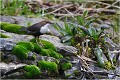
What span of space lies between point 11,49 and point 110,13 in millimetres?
4055

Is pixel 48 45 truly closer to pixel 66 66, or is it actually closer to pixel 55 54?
pixel 55 54

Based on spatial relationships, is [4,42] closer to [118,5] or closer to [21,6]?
[21,6]

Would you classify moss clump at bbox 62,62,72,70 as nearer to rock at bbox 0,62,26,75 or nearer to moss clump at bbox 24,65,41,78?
moss clump at bbox 24,65,41,78

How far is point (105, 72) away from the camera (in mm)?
4102

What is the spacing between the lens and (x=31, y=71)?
3.71 metres

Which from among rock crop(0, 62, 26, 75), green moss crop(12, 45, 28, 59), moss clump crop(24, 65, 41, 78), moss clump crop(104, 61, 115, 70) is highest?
green moss crop(12, 45, 28, 59)

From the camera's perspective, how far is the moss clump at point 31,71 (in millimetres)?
3684

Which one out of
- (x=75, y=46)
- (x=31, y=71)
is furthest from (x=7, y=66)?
(x=75, y=46)

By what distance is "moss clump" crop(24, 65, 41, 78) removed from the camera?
3684 millimetres

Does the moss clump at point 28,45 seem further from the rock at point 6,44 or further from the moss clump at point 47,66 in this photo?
the moss clump at point 47,66

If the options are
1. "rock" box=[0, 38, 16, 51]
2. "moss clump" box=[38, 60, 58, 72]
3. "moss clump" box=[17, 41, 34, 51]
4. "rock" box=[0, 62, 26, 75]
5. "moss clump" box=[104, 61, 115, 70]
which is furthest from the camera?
"moss clump" box=[104, 61, 115, 70]

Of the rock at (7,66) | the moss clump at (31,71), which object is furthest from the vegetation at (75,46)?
the rock at (7,66)

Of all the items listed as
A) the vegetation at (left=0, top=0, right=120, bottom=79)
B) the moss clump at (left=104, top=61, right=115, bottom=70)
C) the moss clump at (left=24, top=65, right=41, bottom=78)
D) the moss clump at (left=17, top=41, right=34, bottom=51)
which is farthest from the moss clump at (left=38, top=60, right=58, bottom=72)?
the moss clump at (left=104, top=61, right=115, bottom=70)

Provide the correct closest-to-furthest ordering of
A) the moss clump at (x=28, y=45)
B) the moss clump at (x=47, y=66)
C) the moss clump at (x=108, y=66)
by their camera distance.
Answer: the moss clump at (x=47, y=66), the moss clump at (x=28, y=45), the moss clump at (x=108, y=66)
